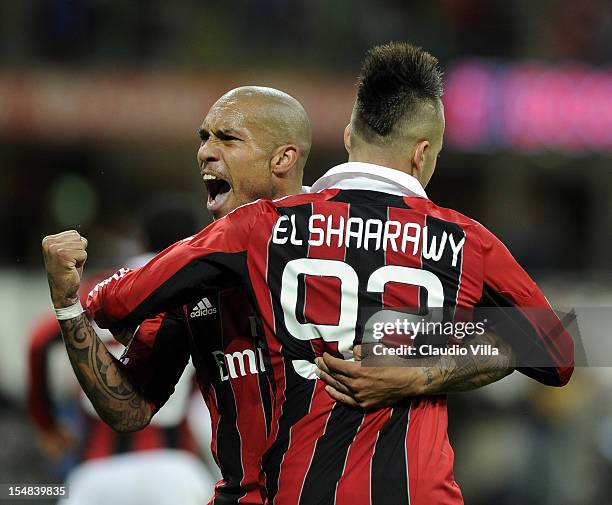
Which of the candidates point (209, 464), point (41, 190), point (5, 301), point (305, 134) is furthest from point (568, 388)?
point (41, 190)

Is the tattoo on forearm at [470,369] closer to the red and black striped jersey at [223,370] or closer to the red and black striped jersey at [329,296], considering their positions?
the red and black striped jersey at [329,296]

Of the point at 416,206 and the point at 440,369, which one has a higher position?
the point at 416,206

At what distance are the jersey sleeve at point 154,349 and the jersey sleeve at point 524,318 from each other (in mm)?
879

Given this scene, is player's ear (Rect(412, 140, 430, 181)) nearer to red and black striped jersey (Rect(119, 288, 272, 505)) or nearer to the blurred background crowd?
red and black striped jersey (Rect(119, 288, 272, 505))

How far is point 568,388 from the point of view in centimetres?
779

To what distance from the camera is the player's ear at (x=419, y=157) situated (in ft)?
9.46

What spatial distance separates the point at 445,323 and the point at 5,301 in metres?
6.09

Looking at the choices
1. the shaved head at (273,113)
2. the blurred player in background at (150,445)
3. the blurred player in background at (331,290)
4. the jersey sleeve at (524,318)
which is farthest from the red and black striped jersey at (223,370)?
the blurred player in background at (150,445)

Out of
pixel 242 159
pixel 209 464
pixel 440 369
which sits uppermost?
pixel 242 159

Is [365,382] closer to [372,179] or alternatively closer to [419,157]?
[372,179]

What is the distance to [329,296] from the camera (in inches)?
105

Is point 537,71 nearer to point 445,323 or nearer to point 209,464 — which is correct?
point 209,464

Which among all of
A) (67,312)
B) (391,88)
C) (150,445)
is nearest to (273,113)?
(391,88)

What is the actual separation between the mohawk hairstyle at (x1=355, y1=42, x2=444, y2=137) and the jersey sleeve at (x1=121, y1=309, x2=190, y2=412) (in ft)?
2.56
